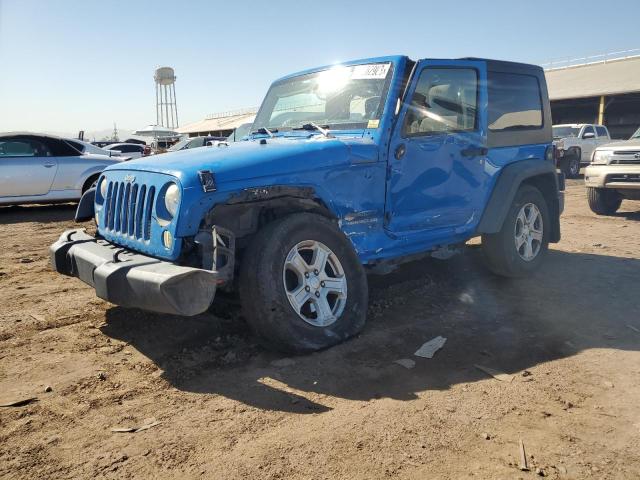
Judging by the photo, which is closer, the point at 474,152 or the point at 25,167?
the point at 474,152

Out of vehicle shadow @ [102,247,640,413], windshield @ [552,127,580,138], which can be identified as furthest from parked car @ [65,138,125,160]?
windshield @ [552,127,580,138]

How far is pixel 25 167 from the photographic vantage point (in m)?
10.0

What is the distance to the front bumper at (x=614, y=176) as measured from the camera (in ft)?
28.6

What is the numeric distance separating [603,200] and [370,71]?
7.02 m

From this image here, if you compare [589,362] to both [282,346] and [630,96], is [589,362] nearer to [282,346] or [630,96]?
[282,346]

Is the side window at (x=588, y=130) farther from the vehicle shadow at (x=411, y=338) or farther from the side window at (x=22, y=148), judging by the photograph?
the side window at (x=22, y=148)

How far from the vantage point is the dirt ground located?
238 centimetres

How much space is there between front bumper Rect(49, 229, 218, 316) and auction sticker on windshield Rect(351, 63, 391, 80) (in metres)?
2.19

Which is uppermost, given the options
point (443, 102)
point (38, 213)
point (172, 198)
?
point (443, 102)

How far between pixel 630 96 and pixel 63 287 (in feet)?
99.0

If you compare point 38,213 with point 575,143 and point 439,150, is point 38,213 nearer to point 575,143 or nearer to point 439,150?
point 439,150

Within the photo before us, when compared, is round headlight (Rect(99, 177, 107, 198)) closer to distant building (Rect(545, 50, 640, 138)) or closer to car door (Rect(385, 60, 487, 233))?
car door (Rect(385, 60, 487, 233))

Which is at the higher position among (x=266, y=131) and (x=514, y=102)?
(x=514, y=102)

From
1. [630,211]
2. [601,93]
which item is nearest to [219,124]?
[601,93]
